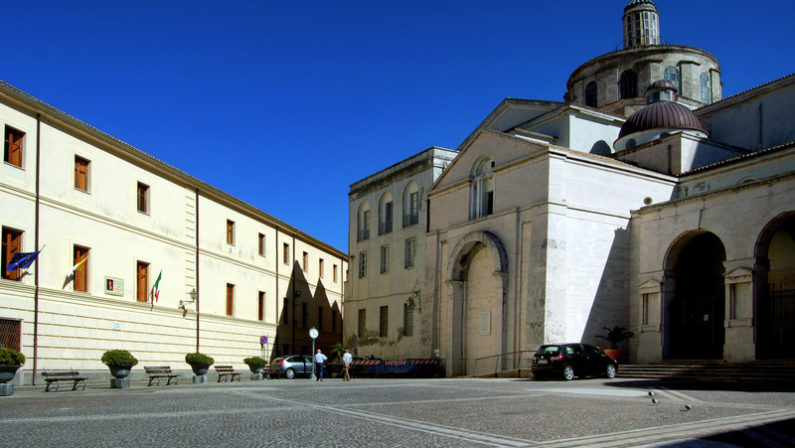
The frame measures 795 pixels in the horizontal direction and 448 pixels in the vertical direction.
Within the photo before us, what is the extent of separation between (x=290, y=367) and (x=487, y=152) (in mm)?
14212

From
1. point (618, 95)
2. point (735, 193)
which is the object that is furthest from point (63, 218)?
point (618, 95)

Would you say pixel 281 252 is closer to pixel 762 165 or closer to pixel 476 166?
pixel 476 166

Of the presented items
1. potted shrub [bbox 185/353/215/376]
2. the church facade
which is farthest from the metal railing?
potted shrub [bbox 185/353/215/376]

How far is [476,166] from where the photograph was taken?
34.1m

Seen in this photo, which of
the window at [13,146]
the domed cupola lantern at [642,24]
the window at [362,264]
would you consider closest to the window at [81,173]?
the window at [13,146]

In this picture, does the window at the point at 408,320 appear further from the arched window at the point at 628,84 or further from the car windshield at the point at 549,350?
the arched window at the point at 628,84

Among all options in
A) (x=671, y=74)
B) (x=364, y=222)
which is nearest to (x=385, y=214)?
(x=364, y=222)

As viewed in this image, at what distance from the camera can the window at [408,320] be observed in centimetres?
3981

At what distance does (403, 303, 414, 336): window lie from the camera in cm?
3981

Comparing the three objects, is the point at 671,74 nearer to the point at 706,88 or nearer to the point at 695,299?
the point at 706,88

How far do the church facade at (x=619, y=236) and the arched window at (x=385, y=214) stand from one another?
181 inches

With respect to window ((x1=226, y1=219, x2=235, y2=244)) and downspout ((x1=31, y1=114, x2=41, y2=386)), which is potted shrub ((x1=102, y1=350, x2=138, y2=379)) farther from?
window ((x1=226, y1=219, x2=235, y2=244))

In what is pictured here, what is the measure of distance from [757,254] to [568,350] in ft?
22.2

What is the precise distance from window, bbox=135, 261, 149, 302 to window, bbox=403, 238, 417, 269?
592 inches
